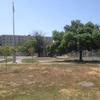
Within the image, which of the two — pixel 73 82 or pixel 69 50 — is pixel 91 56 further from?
pixel 73 82

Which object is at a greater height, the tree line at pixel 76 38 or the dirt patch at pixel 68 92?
the tree line at pixel 76 38

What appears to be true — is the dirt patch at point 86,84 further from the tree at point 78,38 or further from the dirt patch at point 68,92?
the tree at point 78,38

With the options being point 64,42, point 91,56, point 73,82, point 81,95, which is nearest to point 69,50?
point 64,42

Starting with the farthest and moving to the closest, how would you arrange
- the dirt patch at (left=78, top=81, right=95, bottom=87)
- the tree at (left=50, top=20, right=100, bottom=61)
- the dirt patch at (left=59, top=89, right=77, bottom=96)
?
the tree at (left=50, top=20, right=100, bottom=61)
the dirt patch at (left=78, top=81, right=95, bottom=87)
the dirt patch at (left=59, top=89, right=77, bottom=96)

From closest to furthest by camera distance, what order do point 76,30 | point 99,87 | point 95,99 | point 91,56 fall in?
point 95,99 → point 99,87 → point 76,30 → point 91,56

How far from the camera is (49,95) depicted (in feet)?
49.5

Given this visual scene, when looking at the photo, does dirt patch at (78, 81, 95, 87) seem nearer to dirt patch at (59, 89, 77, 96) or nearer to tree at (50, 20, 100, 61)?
dirt patch at (59, 89, 77, 96)

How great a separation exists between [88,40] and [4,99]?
35376mm

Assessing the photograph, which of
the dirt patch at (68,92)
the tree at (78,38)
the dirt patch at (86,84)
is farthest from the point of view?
the tree at (78,38)

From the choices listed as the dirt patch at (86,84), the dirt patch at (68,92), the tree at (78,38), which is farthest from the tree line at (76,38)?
the dirt patch at (68,92)

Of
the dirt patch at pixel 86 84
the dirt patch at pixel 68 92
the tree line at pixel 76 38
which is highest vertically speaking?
the tree line at pixel 76 38

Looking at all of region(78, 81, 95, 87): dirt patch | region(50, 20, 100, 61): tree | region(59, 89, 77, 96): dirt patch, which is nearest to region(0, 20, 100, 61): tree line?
region(50, 20, 100, 61): tree

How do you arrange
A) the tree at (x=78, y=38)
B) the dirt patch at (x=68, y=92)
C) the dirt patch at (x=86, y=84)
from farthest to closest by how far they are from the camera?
the tree at (x=78, y=38), the dirt patch at (x=86, y=84), the dirt patch at (x=68, y=92)

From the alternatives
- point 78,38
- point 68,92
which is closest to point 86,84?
point 68,92
